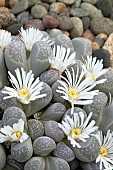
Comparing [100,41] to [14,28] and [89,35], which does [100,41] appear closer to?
[89,35]

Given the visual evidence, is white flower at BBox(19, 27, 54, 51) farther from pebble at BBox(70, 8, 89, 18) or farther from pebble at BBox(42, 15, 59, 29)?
pebble at BBox(70, 8, 89, 18)

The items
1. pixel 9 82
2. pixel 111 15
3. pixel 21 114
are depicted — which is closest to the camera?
pixel 21 114

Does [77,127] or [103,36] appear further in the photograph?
[103,36]

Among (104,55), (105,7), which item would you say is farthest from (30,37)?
(105,7)

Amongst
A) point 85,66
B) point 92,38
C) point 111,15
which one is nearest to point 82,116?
point 85,66

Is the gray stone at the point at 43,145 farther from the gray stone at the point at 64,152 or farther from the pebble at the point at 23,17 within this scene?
the pebble at the point at 23,17

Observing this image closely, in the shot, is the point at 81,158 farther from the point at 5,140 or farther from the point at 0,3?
the point at 0,3
